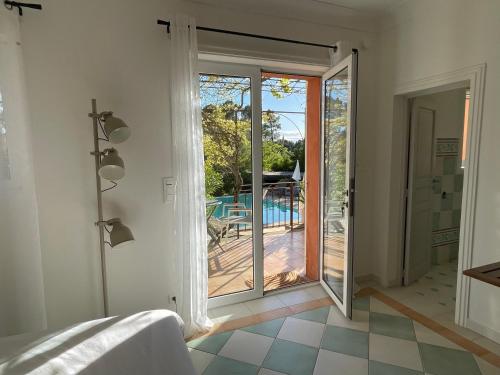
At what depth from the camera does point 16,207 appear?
5.78 feet

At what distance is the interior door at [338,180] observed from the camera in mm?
2363

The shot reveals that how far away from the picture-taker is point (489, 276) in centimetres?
138

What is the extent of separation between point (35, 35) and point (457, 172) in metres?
4.46

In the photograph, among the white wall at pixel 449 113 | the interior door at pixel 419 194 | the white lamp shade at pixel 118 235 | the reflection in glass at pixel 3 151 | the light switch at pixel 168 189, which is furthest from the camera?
the white wall at pixel 449 113

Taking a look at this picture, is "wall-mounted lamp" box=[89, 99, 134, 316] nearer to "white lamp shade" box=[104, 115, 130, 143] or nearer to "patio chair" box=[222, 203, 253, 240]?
"white lamp shade" box=[104, 115, 130, 143]

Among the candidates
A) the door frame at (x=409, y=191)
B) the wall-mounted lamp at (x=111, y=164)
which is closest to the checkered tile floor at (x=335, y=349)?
the door frame at (x=409, y=191)

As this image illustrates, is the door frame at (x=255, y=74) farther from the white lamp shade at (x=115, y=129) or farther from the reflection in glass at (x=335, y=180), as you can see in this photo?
the white lamp shade at (x=115, y=129)

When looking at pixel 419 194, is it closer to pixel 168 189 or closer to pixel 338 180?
pixel 338 180

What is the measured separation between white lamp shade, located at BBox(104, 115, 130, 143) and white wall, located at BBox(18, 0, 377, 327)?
13.9 inches

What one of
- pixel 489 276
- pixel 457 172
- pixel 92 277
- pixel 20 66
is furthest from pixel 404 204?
pixel 20 66

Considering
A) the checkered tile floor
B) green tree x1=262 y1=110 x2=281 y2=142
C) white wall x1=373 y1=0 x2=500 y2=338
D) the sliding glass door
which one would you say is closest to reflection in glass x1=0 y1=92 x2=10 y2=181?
the sliding glass door

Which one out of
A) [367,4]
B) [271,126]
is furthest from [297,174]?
[367,4]

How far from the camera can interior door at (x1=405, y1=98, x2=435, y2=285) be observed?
9.72 feet

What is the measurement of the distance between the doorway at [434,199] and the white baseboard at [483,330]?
17cm
